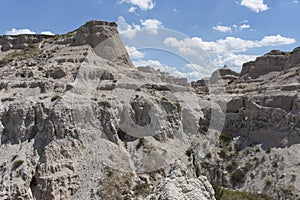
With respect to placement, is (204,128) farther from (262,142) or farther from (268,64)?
(268,64)

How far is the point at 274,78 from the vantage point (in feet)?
151

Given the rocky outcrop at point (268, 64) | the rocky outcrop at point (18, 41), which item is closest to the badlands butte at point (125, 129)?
the rocky outcrop at point (268, 64)

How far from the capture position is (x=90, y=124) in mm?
28719

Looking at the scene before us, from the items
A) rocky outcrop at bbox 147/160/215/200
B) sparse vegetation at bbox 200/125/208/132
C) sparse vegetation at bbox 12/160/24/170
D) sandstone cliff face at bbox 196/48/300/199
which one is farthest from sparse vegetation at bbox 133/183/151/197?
sparse vegetation at bbox 200/125/208/132

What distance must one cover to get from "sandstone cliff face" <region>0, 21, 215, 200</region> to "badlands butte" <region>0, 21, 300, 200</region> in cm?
8

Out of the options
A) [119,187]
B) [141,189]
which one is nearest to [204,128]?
[141,189]

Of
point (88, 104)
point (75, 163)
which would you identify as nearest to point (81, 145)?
point (75, 163)

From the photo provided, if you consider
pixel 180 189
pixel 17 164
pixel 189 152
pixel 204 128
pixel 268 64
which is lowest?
pixel 189 152

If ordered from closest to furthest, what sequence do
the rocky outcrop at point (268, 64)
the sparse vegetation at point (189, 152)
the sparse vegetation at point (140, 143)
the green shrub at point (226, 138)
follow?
1. the sparse vegetation at point (140, 143)
2. the sparse vegetation at point (189, 152)
3. the green shrub at point (226, 138)
4. the rocky outcrop at point (268, 64)

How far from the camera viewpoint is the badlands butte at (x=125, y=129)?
2545cm

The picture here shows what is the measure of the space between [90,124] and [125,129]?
12.4ft

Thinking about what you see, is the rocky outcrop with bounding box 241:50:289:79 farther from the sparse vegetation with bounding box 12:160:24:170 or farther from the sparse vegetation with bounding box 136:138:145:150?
the sparse vegetation with bounding box 12:160:24:170

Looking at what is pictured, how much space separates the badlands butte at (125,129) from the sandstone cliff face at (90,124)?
3.3 inches

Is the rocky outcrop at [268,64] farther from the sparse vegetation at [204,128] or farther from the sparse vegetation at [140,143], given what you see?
the sparse vegetation at [140,143]
